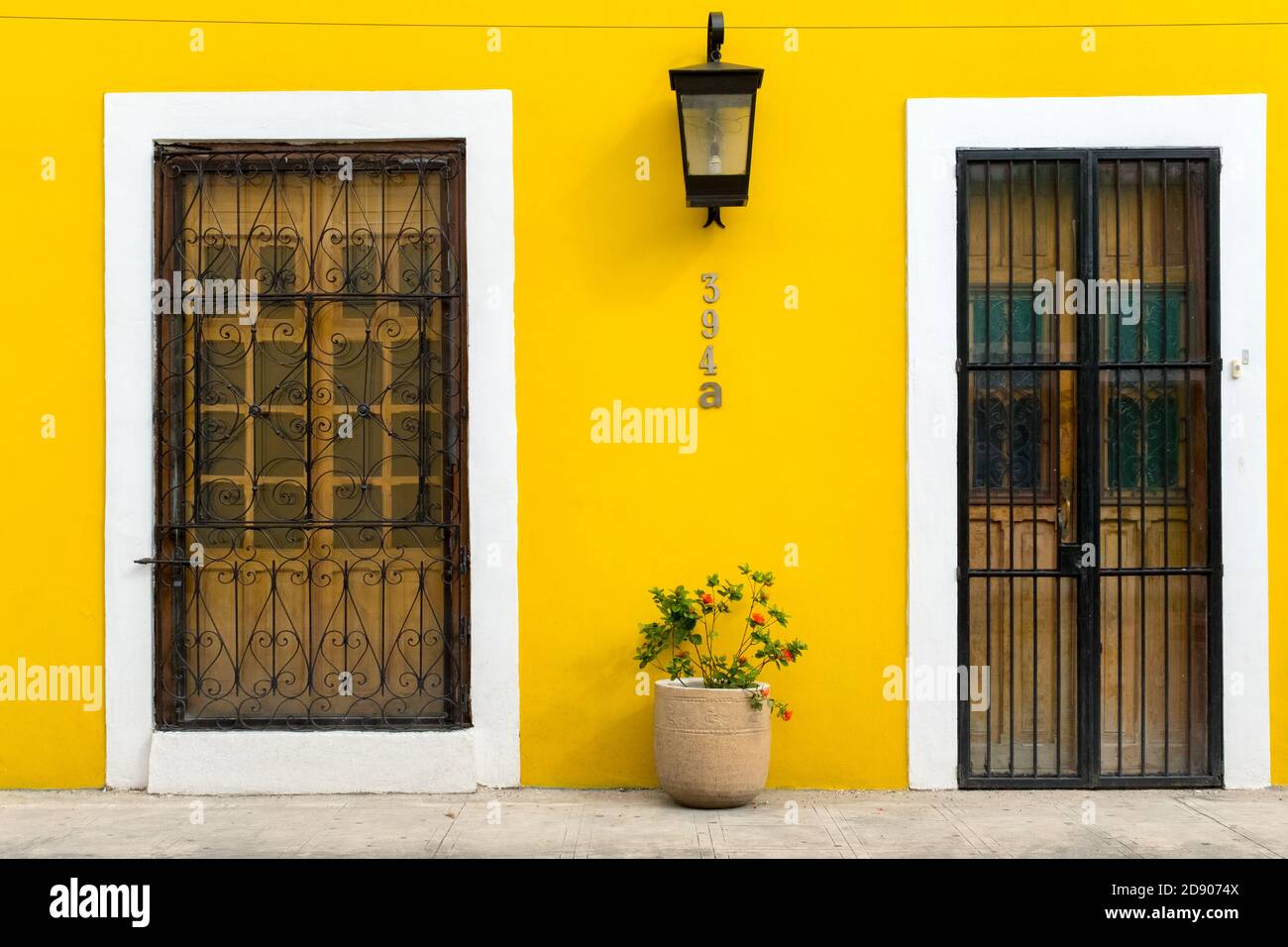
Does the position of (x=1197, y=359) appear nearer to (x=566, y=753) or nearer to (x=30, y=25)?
(x=566, y=753)

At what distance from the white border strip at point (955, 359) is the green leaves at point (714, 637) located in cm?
74

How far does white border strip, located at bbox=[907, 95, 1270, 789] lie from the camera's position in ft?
22.1

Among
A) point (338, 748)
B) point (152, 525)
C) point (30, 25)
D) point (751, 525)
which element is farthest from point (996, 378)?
point (30, 25)

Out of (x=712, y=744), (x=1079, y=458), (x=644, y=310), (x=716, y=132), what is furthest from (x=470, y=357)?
(x=1079, y=458)

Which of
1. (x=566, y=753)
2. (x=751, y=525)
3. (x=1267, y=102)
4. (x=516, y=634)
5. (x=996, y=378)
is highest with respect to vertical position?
(x=1267, y=102)

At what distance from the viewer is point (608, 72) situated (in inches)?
267

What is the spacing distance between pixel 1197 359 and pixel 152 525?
527 cm

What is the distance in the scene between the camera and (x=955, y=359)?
6.73 m

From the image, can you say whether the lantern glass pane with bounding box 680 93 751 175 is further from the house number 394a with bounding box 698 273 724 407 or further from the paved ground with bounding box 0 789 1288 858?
the paved ground with bounding box 0 789 1288 858

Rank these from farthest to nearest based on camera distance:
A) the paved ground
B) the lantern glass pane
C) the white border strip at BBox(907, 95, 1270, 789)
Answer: the white border strip at BBox(907, 95, 1270, 789) → the lantern glass pane → the paved ground

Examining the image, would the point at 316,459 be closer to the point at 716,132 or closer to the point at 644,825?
the point at 644,825

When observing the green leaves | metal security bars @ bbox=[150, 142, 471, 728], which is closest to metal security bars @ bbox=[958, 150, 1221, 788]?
the green leaves

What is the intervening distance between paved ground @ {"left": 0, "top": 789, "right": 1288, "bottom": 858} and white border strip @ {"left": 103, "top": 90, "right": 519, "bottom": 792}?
0.42m

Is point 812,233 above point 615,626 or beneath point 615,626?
above
